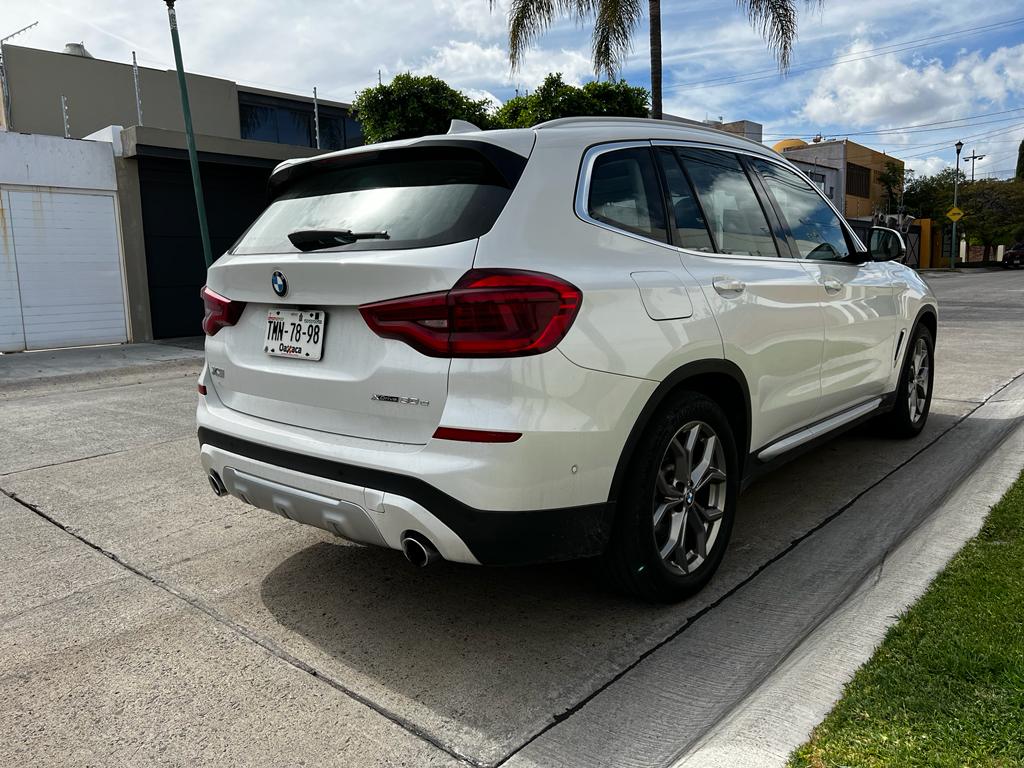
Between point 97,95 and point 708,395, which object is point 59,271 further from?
point 708,395

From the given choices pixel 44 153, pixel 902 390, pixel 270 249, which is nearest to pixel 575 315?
pixel 270 249

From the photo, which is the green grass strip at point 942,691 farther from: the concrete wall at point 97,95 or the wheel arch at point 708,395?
the concrete wall at point 97,95

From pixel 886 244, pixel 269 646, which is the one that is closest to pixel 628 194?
pixel 269 646

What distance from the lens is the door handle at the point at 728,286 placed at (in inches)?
132

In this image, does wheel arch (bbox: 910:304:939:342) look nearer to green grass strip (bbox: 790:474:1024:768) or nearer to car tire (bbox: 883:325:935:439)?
car tire (bbox: 883:325:935:439)

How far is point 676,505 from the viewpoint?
3.23 metres

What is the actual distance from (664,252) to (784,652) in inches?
59.0

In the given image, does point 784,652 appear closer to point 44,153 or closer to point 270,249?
point 270,249

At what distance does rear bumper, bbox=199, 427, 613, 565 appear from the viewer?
2629 mm

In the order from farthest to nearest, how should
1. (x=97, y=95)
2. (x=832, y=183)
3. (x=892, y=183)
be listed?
(x=892, y=183) → (x=832, y=183) → (x=97, y=95)

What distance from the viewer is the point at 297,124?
1080 inches

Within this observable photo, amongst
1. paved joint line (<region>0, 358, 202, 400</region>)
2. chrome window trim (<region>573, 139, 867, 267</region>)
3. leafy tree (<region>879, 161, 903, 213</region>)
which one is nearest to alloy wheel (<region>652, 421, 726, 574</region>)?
chrome window trim (<region>573, 139, 867, 267</region>)

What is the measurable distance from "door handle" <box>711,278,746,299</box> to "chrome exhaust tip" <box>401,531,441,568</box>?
1534 millimetres

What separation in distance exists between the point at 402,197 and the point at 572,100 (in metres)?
13.3
